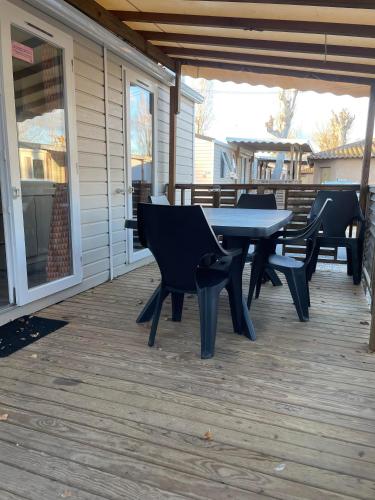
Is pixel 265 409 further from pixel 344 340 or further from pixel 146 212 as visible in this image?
pixel 146 212

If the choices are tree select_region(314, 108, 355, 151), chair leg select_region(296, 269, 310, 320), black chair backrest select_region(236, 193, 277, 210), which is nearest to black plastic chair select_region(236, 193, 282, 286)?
black chair backrest select_region(236, 193, 277, 210)

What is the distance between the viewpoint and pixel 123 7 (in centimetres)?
349

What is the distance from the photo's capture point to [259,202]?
4.24 meters

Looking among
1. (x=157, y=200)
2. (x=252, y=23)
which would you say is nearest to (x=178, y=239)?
(x=157, y=200)

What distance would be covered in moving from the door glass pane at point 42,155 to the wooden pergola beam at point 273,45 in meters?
1.49

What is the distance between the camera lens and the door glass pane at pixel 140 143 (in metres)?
4.48

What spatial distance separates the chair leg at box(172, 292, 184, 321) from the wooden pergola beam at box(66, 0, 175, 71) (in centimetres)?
250

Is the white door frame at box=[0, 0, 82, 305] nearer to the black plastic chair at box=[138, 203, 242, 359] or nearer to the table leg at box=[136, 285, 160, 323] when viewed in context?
the table leg at box=[136, 285, 160, 323]

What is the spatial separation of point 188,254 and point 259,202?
2.29 meters

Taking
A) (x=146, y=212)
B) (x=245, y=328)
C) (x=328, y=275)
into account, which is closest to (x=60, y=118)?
(x=146, y=212)

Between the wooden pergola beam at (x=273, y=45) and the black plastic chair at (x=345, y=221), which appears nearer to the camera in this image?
the wooden pergola beam at (x=273, y=45)

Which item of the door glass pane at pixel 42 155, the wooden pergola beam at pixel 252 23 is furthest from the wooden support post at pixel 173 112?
the door glass pane at pixel 42 155

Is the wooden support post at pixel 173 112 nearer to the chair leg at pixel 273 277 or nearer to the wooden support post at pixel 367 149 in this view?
the chair leg at pixel 273 277

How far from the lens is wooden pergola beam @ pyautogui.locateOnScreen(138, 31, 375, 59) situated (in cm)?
358
